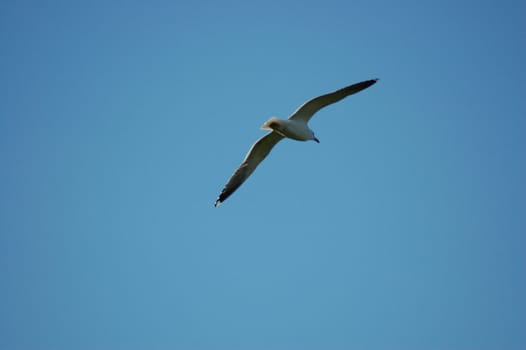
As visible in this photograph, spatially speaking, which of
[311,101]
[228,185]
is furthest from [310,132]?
[228,185]

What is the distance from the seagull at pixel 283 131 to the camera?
41.0 ft

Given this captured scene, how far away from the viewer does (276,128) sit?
41.4ft

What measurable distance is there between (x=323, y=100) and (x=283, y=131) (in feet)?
2.83

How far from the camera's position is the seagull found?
12484 millimetres

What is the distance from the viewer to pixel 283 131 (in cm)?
1273

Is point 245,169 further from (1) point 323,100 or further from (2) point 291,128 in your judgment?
(1) point 323,100

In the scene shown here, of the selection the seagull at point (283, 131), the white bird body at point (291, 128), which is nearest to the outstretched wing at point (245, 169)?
the seagull at point (283, 131)

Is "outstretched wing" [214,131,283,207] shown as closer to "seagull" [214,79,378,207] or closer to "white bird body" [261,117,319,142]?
"seagull" [214,79,378,207]

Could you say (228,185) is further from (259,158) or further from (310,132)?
(310,132)

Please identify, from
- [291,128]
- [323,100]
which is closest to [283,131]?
[291,128]

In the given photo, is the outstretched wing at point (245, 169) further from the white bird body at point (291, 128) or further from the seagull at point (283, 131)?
the white bird body at point (291, 128)

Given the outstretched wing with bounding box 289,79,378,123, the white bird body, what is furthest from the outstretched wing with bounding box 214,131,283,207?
the outstretched wing with bounding box 289,79,378,123

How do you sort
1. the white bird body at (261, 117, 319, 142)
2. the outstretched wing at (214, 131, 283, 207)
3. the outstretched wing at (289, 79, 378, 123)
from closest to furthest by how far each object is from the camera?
the outstretched wing at (289, 79, 378, 123) → the white bird body at (261, 117, 319, 142) → the outstretched wing at (214, 131, 283, 207)

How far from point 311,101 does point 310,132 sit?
29.7 inches
